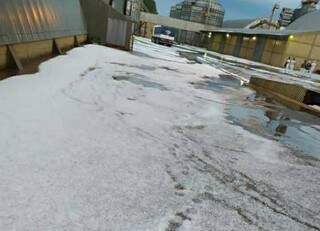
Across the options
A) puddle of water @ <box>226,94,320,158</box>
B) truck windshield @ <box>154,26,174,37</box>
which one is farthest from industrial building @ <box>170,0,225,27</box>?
puddle of water @ <box>226,94,320,158</box>

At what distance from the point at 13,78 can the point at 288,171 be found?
252 inches

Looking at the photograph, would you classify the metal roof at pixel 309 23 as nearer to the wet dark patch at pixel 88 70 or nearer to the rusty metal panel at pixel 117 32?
the rusty metal panel at pixel 117 32

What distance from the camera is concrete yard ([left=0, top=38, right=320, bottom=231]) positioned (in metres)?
3.27

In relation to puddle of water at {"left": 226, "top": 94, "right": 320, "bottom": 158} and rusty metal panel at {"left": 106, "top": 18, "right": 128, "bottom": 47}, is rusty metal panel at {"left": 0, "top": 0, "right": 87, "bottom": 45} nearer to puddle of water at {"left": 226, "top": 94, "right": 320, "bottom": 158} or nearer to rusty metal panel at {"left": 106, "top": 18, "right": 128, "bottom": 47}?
rusty metal panel at {"left": 106, "top": 18, "right": 128, "bottom": 47}

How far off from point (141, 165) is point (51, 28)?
10250 mm

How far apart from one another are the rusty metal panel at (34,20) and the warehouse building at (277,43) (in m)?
29.4

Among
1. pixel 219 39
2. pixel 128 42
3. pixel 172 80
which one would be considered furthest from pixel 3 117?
pixel 219 39

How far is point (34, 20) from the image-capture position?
10.8 metres

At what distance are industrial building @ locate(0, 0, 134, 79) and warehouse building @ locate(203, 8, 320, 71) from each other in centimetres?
2322

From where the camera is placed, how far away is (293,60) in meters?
38.3

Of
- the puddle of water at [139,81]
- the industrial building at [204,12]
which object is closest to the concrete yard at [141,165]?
the puddle of water at [139,81]

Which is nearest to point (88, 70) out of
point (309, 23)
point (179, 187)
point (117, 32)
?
point (179, 187)

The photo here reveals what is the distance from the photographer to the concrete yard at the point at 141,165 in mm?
3268

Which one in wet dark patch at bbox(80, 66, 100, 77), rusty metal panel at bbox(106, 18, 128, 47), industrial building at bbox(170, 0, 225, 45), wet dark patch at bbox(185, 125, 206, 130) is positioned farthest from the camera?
industrial building at bbox(170, 0, 225, 45)
